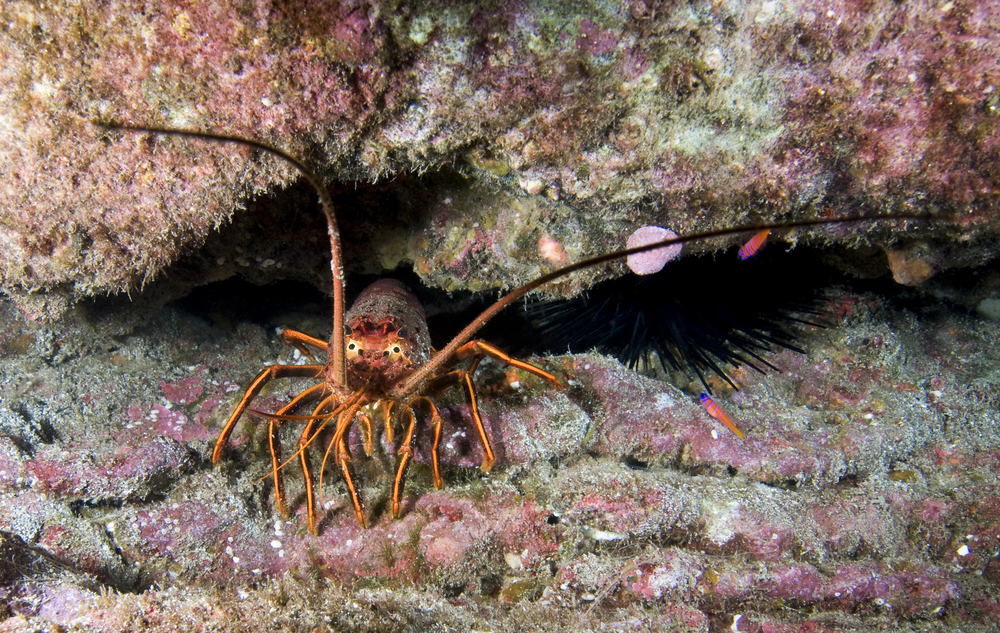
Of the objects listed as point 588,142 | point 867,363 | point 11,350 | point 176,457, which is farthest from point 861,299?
point 11,350

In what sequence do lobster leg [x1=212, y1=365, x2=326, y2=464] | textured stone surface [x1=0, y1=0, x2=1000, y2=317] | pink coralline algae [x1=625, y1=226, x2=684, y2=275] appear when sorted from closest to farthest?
textured stone surface [x1=0, y1=0, x2=1000, y2=317], pink coralline algae [x1=625, y1=226, x2=684, y2=275], lobster leg [x1=212, y1=365, x2=326, y2=464]

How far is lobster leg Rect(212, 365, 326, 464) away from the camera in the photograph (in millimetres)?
2777

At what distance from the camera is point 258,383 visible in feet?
9.68

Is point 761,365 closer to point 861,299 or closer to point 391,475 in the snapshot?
point 861,299

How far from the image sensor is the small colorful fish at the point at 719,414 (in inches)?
117

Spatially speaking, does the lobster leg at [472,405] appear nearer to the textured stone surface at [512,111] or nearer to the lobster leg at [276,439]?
the lobster leg at [276,439]

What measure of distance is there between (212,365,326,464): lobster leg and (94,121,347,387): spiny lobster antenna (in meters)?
0.91

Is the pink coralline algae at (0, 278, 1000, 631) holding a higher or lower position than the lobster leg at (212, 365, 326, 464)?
lower

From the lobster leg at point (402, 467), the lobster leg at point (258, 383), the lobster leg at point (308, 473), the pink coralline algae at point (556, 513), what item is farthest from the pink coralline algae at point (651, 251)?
the lobster leg at point (258, 383)

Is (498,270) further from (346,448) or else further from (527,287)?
(527,287)

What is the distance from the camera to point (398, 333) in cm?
290

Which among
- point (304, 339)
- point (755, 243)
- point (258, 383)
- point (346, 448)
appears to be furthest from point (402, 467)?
point (755, 243)

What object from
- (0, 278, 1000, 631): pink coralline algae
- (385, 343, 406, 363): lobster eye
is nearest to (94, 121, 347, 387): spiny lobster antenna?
(385, 343, 406, 363): lobster eye

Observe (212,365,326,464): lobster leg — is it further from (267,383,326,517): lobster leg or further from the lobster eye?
the lobster eye
